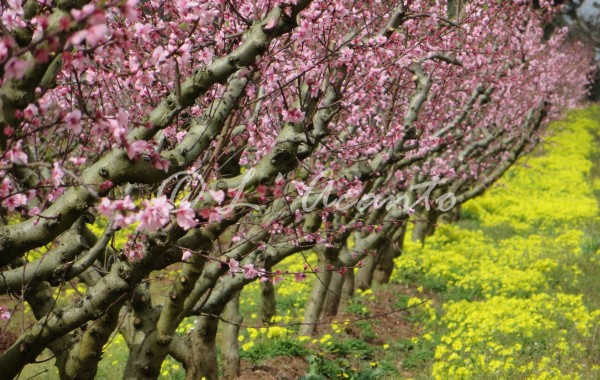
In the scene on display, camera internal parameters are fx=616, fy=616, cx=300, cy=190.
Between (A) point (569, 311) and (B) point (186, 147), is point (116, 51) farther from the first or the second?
(A) point (569, 311)

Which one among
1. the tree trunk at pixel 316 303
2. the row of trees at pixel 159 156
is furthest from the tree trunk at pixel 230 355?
the tree trunk at pixel 316 303

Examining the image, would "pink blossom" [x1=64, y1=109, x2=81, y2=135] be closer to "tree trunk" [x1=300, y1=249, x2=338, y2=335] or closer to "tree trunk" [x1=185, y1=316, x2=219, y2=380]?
"tree trunk" [x1=185, y1=316, x2=219, y2=380]

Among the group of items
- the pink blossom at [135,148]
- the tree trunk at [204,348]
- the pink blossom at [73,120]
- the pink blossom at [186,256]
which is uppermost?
the pink blossom at [73,120]

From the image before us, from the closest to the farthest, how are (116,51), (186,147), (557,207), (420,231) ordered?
(116,51)
(186,147)
(420,231)
(557,207)

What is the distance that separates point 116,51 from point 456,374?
20.0 feet

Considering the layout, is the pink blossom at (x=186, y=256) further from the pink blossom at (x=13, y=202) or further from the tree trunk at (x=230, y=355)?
the tree trunk at (x=230, y=355)

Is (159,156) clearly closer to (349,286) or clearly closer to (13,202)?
(13,202)

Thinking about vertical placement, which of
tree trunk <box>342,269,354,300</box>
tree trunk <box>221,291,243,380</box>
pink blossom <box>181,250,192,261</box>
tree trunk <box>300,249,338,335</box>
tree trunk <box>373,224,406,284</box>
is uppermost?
pink blossom <box>181,250,192,261</box>

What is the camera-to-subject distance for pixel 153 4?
576 cm

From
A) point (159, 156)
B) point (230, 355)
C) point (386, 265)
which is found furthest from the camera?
point (386, 265)

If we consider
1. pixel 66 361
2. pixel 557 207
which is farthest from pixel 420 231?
pixel 66 361

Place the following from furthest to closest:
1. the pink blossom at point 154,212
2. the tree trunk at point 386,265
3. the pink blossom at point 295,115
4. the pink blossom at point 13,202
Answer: the tree trunk at point 386,265
the pink blossom at point 295,115
the pink blossom at point 13,202
the pink blossom at point 154,212

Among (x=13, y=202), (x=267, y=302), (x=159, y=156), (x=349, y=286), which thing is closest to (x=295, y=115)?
(x=159, y=156)

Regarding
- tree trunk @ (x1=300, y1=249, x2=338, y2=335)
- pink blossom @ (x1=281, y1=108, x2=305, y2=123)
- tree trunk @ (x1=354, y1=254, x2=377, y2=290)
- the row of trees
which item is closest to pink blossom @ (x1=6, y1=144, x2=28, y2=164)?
the row of trees
